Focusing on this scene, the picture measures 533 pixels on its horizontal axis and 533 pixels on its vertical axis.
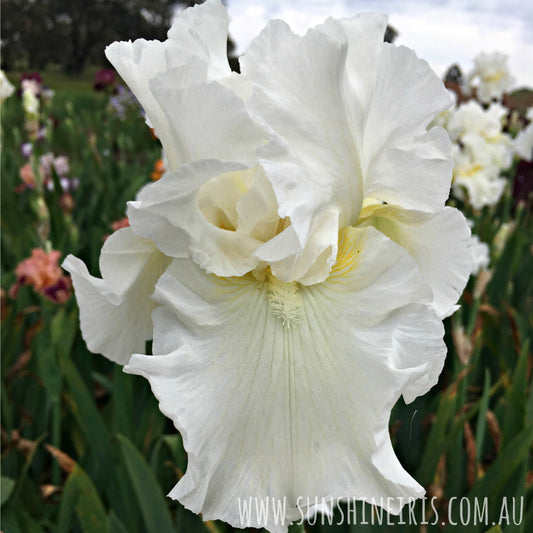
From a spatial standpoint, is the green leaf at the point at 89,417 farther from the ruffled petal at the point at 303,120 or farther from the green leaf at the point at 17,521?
the ruffled petal at the point at 303,120

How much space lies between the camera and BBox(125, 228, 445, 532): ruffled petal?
70 cm

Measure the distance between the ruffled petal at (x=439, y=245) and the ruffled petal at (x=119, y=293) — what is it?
0.33 m

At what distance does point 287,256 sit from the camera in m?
0.69

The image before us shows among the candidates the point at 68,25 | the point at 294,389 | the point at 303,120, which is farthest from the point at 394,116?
the point at 68,25

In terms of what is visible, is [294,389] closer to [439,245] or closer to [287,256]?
[287,256]

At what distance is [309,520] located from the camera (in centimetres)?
137

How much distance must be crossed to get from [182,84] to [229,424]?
42cm

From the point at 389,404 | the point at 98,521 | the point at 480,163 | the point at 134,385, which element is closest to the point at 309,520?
the point at 98,521

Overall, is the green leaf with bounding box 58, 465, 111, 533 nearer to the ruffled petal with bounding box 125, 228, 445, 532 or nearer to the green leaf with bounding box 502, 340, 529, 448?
the ruffled petal with bounding box 125, 228, 445, 532

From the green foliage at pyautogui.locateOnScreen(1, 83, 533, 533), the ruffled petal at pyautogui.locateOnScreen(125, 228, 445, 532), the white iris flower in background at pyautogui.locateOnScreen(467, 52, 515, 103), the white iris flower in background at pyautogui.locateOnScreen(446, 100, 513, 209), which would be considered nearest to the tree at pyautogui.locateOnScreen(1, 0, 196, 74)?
the white iris flower in background at pyautogui.locateOnScreen(467, 52, 515, 103)

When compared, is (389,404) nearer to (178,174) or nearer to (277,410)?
(277,410)

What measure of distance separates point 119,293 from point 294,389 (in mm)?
292

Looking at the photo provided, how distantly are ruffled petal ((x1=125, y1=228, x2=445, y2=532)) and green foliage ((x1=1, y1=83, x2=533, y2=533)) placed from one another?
41cm

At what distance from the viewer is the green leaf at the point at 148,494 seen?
116 cm
